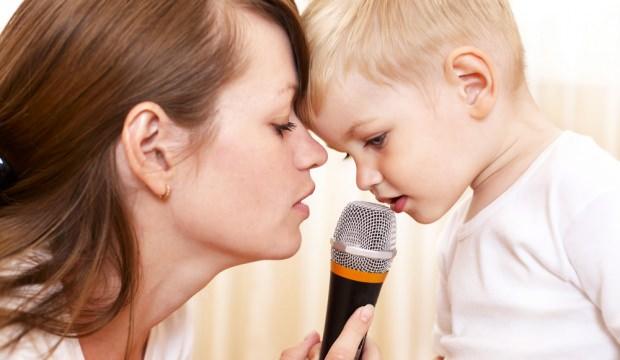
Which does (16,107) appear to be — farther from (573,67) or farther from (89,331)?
(573,67)

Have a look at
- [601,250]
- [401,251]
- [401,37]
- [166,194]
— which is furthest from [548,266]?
[401,251]

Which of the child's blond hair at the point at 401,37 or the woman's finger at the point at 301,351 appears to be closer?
the child's blond hair at the point at 401,37

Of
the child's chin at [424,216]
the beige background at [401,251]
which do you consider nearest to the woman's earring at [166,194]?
the child's chin at [424,216]

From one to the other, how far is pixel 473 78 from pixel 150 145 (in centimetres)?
52

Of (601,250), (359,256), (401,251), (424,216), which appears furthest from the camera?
(401,251)

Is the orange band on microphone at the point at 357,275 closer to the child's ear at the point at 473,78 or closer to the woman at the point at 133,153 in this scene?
the woman at the point at 133,153

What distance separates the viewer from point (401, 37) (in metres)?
1.26

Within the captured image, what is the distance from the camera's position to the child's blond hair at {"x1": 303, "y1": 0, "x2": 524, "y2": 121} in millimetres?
1265

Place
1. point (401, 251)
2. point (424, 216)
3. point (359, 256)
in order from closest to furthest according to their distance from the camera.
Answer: point (359, 256)
point (424, 216)
point (401, 251)

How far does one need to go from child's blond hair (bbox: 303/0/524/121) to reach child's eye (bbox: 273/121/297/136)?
7 centimetres

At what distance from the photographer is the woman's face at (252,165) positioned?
4.00ft

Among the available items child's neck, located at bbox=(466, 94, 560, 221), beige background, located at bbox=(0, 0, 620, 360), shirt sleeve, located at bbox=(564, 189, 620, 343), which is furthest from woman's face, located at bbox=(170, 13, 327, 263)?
beige background, located at bbox=(0, 0, 620, 360)

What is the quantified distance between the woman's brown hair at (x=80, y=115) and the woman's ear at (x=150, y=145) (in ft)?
0.06

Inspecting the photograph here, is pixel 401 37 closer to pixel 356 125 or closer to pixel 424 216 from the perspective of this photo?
pixel 356 125
